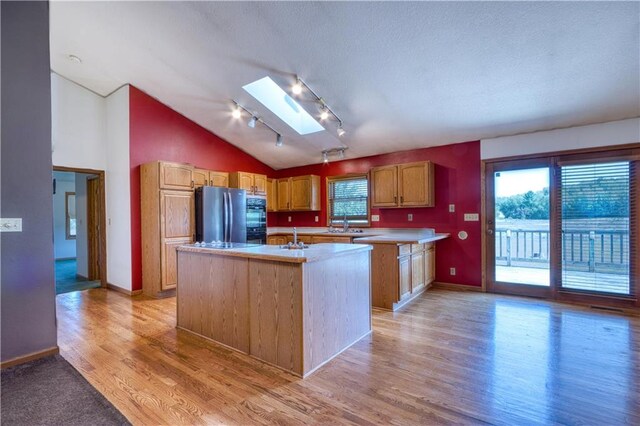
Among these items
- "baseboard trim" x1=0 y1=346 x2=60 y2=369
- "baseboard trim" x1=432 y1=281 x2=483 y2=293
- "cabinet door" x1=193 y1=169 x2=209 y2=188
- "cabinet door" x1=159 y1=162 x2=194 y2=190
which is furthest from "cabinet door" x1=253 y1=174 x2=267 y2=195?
"baseboard trim" x1=0 y1=346 x2=60 y2=369

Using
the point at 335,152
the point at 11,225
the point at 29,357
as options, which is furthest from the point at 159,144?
the point at 29,357

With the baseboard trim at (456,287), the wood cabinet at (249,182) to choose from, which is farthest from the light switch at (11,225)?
the baseboard trim at (456,287)

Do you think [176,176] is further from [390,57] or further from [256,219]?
[390,57]

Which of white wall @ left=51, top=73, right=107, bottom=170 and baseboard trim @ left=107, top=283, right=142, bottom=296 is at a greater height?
white wall @ left=51, top=73, right=107, bottom=170

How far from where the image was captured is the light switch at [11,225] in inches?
93.0

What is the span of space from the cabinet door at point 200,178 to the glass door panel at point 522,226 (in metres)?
4.63

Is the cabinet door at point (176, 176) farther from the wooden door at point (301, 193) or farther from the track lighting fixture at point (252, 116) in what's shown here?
the wooden door at point (301, 193)

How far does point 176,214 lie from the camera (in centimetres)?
457

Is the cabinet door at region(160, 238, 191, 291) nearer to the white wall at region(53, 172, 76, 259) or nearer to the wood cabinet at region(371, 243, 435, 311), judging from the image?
the wood cabinet at region(371, 243, 435, 311)

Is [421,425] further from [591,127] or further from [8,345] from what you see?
[591,127]

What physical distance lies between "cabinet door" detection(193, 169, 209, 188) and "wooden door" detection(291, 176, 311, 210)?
1.86m

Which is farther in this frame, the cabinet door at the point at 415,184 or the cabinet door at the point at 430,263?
the cabinet door at the point at 415,184

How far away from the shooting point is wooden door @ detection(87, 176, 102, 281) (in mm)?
5392

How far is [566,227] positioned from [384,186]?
256cm
